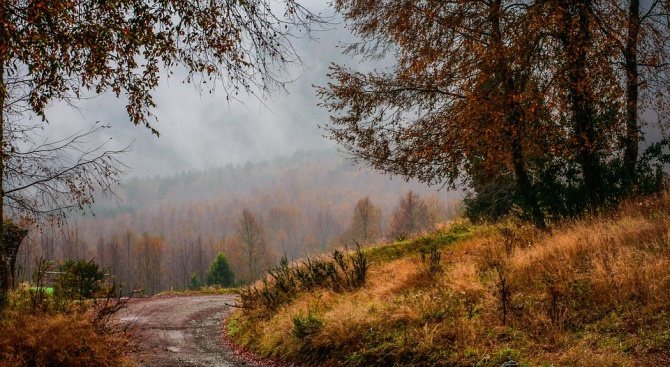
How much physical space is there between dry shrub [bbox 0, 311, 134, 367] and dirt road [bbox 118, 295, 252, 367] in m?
0.63

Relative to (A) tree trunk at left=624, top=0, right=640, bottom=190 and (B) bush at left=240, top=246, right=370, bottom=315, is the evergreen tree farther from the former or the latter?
(A) tree trunk at left=624, top=0, right=640, bottom=190

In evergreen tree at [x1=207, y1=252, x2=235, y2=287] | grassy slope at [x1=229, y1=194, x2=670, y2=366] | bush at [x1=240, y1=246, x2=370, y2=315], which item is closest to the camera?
grassy slope at [x1=229, y1=194, x2=670, y2=366]

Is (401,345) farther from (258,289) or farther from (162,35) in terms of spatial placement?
(258,289)

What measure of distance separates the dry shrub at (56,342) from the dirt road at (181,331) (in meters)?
0.63

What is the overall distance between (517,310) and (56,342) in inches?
239

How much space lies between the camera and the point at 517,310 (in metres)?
6.46

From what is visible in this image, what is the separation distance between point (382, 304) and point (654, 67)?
1076cm

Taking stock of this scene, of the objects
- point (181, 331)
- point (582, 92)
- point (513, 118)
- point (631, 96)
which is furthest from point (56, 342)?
point (631, 96)

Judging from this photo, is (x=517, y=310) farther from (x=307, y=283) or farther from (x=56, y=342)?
(x=56, y=342)

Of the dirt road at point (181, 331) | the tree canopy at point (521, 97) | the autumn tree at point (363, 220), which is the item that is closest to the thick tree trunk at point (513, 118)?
the tree canopy at point (521, 97)

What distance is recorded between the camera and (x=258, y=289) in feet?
40.2

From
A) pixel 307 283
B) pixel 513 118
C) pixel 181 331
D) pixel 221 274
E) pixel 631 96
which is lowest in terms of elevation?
pixel 221 274

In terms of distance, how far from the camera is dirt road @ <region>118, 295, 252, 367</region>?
791 cm

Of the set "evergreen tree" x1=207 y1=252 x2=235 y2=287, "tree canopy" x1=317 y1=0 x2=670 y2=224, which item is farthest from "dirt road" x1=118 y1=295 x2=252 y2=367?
"evergreen tree" x1=207 y1=252 x2=235 y2=287
